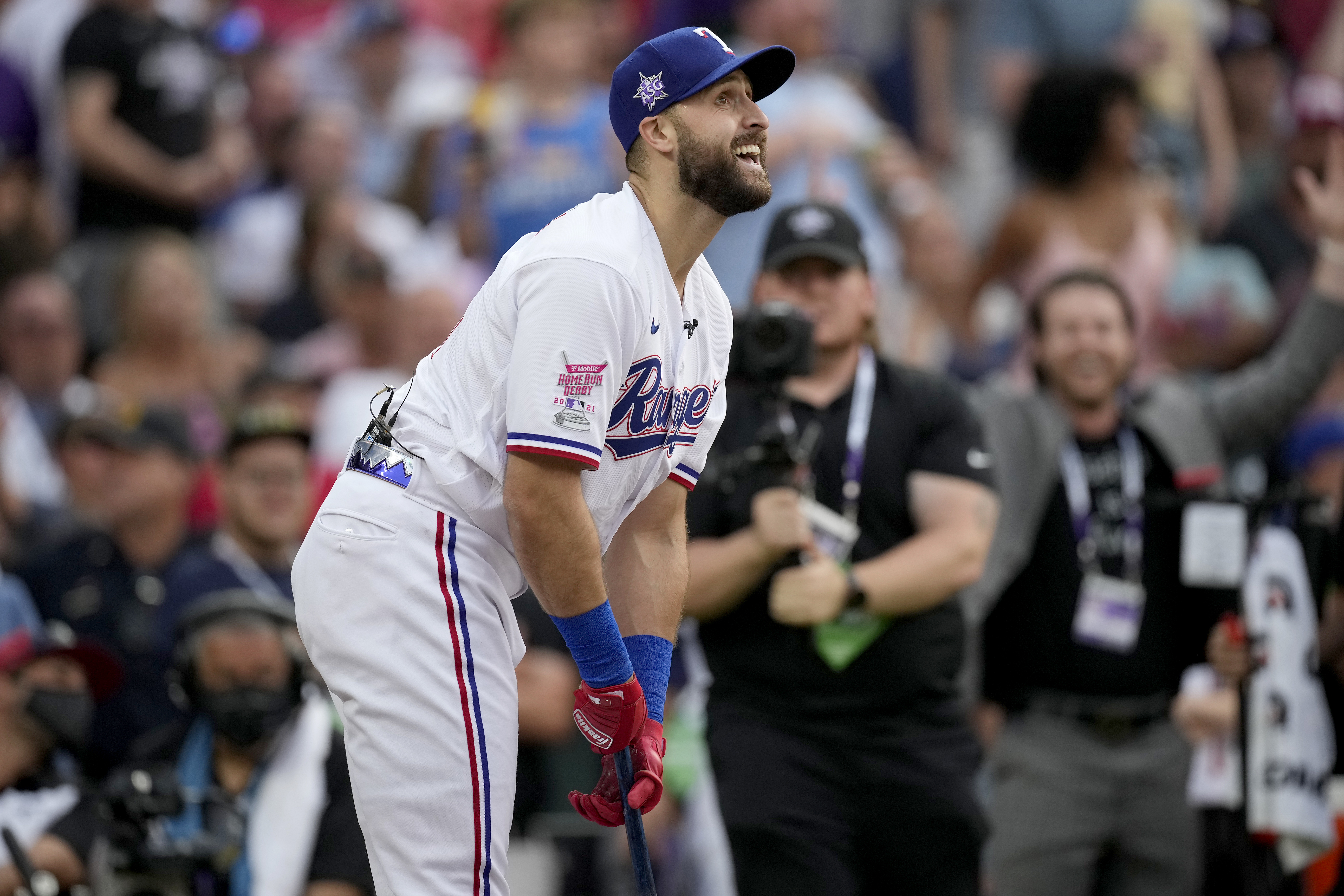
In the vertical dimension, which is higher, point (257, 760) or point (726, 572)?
point (726, 572)

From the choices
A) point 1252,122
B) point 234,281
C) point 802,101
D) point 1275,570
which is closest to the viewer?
point 1275,570

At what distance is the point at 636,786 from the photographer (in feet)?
12.8

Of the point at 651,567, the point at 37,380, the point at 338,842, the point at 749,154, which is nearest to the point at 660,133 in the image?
the point at 749,154

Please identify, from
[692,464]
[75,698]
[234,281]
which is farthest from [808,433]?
[234,281]

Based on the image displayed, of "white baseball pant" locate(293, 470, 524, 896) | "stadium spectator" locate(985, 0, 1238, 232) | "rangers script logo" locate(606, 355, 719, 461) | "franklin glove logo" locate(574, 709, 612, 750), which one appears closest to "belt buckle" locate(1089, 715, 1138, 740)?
"rangers script logo" locate(606, 355, 719, 461)

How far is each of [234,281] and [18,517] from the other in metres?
2.76

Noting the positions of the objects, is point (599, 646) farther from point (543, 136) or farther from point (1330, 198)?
point (543, 136)

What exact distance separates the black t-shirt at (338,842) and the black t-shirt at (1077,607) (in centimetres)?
225

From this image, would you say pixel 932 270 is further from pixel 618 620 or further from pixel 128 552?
pixel 618 620

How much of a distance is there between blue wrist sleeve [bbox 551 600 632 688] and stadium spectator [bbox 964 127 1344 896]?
100 inches

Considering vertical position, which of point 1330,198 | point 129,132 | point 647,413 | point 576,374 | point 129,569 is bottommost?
point 129,569

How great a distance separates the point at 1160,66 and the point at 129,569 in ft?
21.2

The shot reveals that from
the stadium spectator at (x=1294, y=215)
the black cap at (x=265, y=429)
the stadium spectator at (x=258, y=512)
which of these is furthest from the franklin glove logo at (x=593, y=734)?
the stadium spectator at (x=1294, y=215)

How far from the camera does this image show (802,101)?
848cm
